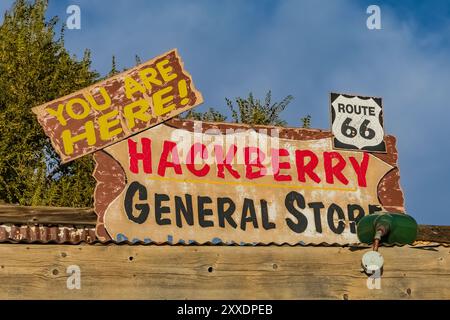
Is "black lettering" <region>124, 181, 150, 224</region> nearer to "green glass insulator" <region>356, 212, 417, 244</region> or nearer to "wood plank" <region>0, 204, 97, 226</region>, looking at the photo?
"wood plank" <region>0, 204, 97, 226</region>

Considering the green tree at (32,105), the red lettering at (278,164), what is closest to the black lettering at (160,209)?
the red lettering at (278,164)

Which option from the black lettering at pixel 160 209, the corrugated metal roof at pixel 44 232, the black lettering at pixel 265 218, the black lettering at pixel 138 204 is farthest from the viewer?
the corrugated metal roof at pixel 44 232

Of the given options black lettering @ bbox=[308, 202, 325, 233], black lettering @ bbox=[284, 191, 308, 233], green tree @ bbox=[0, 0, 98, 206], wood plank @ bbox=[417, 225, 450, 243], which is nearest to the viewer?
black lettering @ bbox=[284, 191, 308, 233]

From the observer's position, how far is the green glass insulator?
7.77m

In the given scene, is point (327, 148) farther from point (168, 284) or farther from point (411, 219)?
point (168, 284)

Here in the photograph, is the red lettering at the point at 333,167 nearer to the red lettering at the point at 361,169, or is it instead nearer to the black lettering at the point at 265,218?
the red lettering at the point at 361,169

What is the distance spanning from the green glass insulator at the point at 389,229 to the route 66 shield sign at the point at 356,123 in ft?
10.7

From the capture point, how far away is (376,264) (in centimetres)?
706

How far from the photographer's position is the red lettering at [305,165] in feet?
35.1

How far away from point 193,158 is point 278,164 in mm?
1202

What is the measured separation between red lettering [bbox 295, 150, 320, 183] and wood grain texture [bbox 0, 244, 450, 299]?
3.45 m

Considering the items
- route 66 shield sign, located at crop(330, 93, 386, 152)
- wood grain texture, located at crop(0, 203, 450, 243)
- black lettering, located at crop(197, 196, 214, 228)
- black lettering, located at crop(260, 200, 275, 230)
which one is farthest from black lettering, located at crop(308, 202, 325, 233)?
wood grain texture, located at crop(0, 203, 450, 243)

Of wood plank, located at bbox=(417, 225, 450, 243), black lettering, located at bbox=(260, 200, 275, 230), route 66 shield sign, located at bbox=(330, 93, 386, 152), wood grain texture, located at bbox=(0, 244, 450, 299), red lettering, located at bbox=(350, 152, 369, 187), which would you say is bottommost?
wood grain texture, located at bbox=(0, 244, 450, 299)
